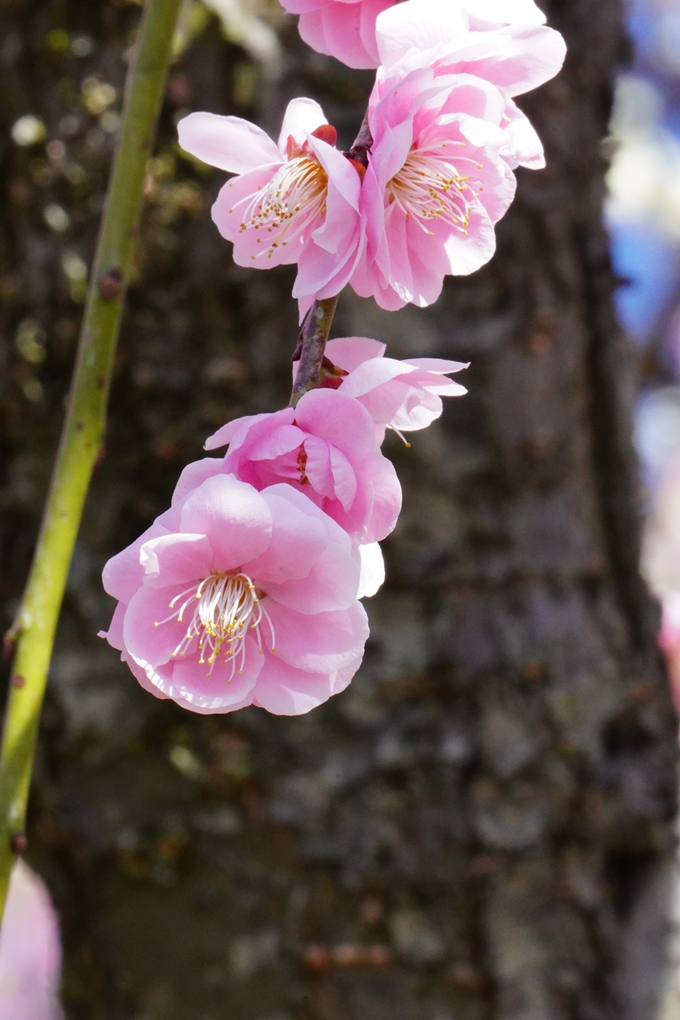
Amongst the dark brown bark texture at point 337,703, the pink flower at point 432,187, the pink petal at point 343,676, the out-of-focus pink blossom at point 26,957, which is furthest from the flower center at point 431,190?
the out-of-focus pink blossom at point 26,957

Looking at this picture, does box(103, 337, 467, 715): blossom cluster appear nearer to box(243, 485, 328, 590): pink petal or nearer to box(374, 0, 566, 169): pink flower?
box(243, 485, 328, 590): pink petal

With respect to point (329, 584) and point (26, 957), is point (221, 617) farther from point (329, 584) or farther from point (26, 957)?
point (26, 957)

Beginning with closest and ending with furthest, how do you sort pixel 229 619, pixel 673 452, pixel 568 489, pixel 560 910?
1. pixel 229 619
2. pixel 560 910
3. pixel 568 489
4. pixel 673 452

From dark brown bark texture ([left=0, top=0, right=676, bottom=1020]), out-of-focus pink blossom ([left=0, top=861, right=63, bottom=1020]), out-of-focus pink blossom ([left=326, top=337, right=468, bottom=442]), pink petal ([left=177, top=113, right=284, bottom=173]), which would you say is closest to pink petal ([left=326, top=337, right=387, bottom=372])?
out-of-focus pink blossom ([left=326, top=337, right=468, bottom=442])

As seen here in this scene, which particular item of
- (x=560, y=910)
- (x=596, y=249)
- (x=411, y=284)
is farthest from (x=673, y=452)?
(x=411, y=284)

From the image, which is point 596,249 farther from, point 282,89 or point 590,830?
point 590,830
